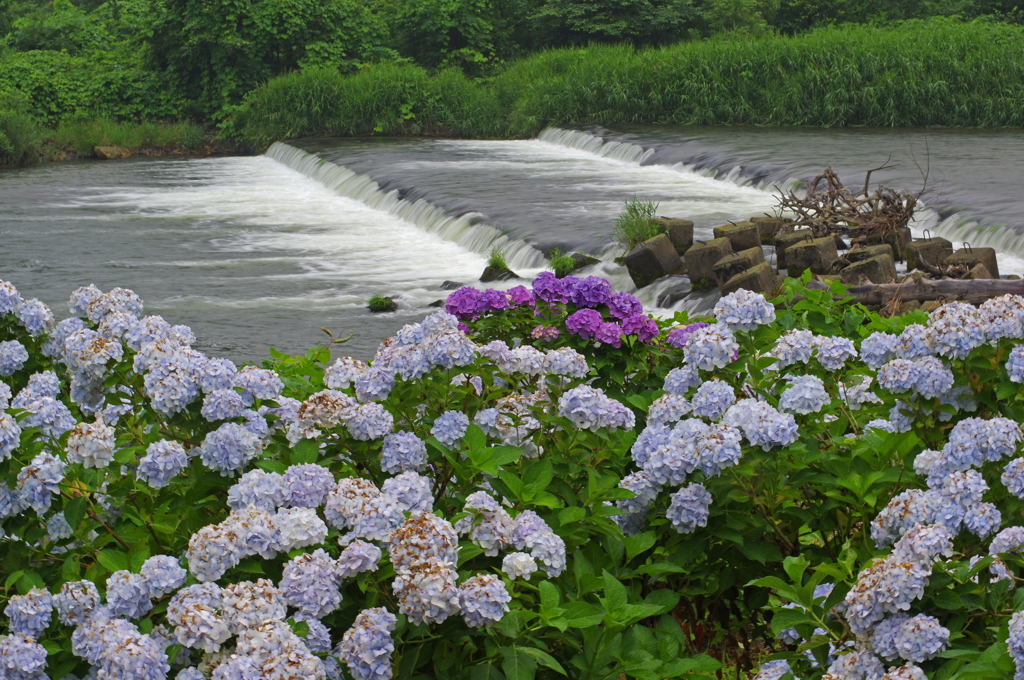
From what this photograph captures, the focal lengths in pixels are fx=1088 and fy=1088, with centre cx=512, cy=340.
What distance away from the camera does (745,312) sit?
3.06m

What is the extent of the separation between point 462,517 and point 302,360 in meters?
2.15

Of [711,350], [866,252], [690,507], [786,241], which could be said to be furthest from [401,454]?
[786,241]

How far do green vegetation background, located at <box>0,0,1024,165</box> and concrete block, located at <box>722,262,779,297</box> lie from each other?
41.6 ft

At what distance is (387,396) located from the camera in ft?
9.20

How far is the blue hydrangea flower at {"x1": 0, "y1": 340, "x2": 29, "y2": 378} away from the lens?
3.44m

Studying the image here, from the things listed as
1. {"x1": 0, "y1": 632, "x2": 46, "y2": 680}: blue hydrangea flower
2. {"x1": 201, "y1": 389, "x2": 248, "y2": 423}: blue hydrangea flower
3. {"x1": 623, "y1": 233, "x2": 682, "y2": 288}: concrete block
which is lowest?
{"x1": 623, "y1": 233, "x2": 682, "y2": 288}: concrete block

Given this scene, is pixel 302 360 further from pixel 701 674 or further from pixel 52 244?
pixel 52 244

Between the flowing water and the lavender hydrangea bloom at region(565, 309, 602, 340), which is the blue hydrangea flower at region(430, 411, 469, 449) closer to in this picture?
the lavender hydrangea bloom at region(565, 309, 602, 340)

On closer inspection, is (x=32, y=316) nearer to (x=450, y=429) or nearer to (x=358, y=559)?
(x=450, y=429)

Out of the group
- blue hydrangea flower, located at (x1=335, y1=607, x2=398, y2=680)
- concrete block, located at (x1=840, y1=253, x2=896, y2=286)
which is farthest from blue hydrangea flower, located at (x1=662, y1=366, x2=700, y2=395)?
concrete block, located at (x1=840, y1=253, x2=896, y2=286)

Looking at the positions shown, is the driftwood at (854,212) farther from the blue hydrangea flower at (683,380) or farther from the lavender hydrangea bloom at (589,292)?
the blue hydrangea flower at (683,380)

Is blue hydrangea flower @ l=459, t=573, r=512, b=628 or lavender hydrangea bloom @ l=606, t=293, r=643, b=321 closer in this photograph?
blue hydrangea flower @ l=459, t=573, r=512, b=628

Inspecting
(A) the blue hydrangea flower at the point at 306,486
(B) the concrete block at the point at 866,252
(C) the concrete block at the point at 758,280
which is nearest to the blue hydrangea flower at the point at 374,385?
(A) the blue hydrangea flower at the point at 306,486

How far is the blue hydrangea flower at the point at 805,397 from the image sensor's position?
2.70 m
